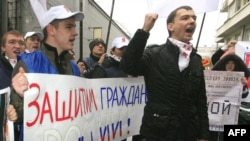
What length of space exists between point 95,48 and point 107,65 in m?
1.25

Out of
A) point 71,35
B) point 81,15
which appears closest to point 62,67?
point 71,35

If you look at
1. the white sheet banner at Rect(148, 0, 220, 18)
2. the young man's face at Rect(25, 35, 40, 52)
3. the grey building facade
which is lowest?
the young man's face at Rect(25, 35, 40, 52)

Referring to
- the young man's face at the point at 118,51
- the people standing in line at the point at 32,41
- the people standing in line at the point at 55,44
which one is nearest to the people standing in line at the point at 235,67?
the young man's face at the point at 118,51

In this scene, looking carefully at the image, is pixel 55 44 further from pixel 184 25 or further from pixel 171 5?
pixel 171 5

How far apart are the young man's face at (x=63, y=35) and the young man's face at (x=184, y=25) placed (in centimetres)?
84

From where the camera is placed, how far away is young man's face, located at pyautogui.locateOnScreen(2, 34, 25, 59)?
3.79m

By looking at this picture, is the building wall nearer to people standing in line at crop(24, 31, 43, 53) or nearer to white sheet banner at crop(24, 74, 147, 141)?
people standing in line at crop(24, 31, 43, 53)

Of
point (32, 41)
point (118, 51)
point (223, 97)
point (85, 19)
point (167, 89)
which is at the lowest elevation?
point (223, 97)

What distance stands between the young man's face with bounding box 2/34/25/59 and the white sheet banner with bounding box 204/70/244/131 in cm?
259

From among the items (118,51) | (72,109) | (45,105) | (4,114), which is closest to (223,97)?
(118,51)

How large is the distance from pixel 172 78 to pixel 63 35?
2.86 ft

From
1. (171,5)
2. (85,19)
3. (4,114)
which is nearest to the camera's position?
(4,114)

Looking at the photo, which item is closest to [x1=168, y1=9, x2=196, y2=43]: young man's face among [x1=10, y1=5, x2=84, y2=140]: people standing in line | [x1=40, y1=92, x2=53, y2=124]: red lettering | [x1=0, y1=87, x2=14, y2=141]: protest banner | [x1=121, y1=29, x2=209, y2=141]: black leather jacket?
[x1=121, y1=29, x2=209, y2=141]: black leather jacket

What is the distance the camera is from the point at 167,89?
2.72 meters
